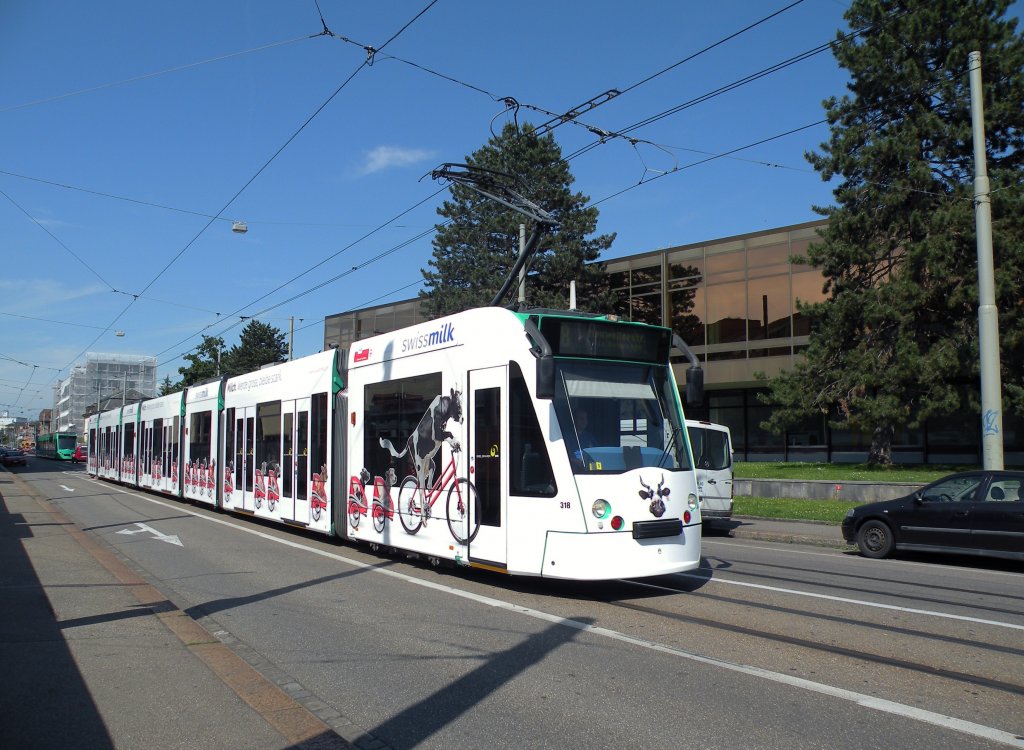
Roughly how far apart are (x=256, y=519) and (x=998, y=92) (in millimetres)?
24551

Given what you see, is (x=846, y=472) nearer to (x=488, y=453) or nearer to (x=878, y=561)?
(x=878, y=561)

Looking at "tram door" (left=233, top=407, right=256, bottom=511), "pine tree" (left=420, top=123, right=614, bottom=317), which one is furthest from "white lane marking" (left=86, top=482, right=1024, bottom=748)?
"pine tree" (left=420, top=123, right=614, bottom=317)

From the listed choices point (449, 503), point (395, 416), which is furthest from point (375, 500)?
point (449, 503)

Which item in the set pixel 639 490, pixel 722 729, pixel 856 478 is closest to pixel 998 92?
pixel 856 478

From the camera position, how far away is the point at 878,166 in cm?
2630

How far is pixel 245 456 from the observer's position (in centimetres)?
1855

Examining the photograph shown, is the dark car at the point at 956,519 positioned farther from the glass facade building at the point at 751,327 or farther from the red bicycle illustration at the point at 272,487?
the glass facade building at the point at 751,327

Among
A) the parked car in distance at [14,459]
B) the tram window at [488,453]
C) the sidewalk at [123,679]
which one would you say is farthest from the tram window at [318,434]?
the parked car in distance at [14,459]

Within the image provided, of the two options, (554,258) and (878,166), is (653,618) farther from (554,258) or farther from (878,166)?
(554,258)

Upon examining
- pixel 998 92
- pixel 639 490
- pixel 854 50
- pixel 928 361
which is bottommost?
pixel 639 490

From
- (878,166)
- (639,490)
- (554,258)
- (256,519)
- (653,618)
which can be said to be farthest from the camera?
(554,258)

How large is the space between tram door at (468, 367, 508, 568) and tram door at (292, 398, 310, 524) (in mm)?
5895

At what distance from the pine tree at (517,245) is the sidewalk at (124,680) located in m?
27.8

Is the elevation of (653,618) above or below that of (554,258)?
below
